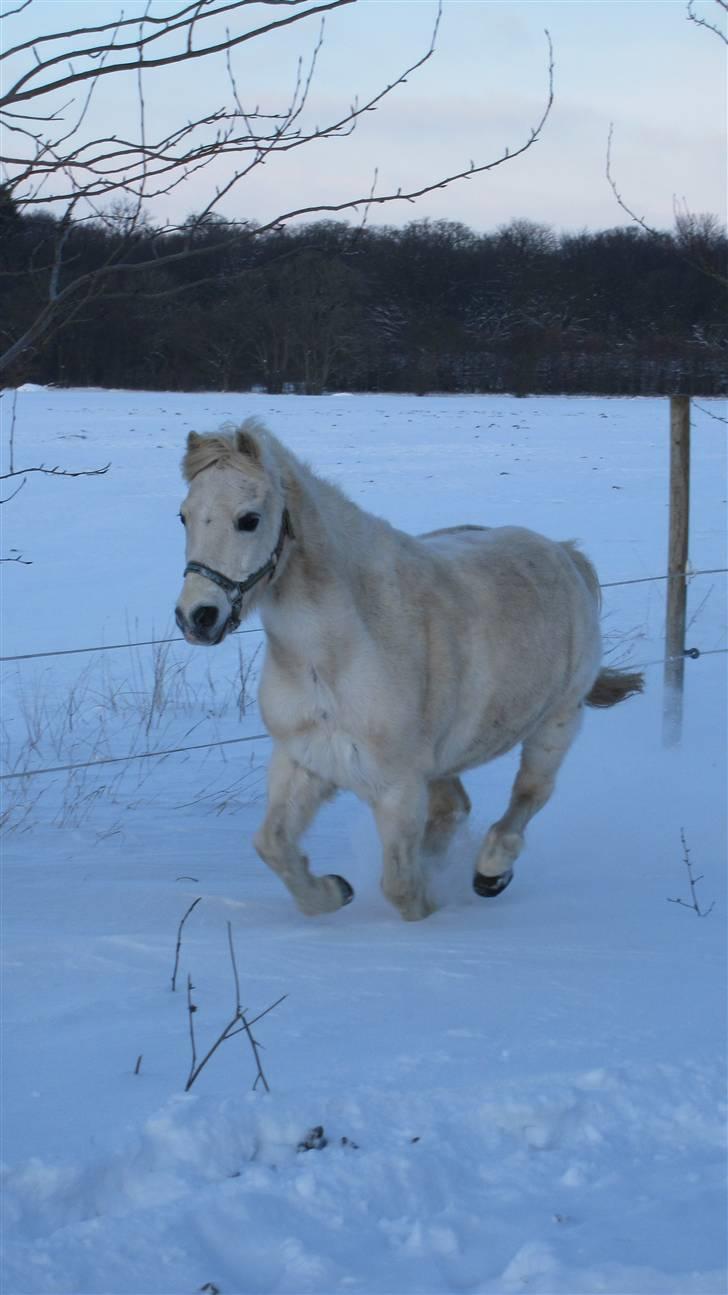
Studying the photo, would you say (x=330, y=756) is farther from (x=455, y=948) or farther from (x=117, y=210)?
(x=117, y=210)

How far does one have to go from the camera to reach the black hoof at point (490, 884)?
4.57 metres

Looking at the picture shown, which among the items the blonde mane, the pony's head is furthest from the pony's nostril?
the blonde mane

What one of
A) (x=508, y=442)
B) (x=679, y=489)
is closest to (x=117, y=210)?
(x=679, y=489)

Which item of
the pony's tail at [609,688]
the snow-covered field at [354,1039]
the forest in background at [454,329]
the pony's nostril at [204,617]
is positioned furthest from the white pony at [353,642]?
the forest in background at [454,329]

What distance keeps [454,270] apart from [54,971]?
54.5 m

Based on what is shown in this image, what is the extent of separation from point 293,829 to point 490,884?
857mm

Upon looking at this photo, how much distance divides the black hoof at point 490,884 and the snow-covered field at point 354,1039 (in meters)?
0.09

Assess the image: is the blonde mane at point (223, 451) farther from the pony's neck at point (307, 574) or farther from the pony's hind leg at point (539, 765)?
the pony's hind leg at point (539, 765)

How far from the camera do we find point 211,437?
3.66 m

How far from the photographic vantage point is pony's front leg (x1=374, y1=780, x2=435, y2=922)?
13.3 ft

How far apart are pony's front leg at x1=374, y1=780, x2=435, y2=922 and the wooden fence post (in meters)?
3.49

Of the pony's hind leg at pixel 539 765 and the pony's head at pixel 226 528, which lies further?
the pony's hind leg at pixel 539 765

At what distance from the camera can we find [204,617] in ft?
11.3

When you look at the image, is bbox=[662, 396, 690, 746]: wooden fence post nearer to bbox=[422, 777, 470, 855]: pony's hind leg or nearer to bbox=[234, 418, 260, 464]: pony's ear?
bbox=[422, 777, 470, 855]: pony's hind leg
